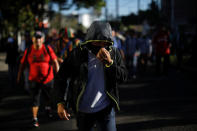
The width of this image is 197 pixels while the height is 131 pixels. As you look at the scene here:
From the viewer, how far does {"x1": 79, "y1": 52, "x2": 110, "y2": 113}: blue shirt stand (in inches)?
131

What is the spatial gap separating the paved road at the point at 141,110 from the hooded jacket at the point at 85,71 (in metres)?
2.79

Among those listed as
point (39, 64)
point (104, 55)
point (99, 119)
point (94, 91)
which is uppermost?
point (104, 55)

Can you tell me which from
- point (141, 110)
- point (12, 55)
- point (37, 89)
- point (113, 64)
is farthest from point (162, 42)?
point (113, 64)

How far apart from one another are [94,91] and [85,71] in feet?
0.71

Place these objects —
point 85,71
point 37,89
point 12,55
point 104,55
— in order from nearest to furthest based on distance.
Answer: point 104,55, point 85,71, point 37,89, point 12,55

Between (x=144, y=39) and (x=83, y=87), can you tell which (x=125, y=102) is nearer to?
(x=83, y=87)

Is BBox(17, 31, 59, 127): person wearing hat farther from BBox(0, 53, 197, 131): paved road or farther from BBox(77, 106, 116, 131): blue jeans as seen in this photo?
BBox(77, 106, 116, 131): blue jeans

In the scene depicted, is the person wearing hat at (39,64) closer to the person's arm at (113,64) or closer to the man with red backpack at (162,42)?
the person's arm at (113,64)

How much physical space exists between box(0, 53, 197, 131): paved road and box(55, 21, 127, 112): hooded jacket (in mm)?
2792

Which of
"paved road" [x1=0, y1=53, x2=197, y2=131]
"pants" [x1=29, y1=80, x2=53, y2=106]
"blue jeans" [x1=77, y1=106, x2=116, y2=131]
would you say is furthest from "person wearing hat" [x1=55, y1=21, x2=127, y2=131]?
"pants" [x1=29, y1=80, x2=53, y2=106]

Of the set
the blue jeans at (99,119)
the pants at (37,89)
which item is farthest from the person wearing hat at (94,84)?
the pants at (37,89)

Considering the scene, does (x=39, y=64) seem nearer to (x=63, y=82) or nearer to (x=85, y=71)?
(x=63, y=82)

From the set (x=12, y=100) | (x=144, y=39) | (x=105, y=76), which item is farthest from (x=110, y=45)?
(x=144, y=39)

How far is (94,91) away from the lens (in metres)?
3.33
